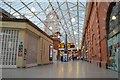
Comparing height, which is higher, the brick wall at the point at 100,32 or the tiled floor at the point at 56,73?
the brick wall at the point at 100,32

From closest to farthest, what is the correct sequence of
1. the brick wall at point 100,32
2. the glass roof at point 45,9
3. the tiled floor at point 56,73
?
the tiled floor at point 56,73 < the brick wall at point 100,32 < the glass roof at point 45,9

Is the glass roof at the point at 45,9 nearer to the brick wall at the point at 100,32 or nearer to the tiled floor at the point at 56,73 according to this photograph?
the brick wall at the point at 100,32

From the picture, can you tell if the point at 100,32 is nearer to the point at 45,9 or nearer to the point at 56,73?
the point at 56,73

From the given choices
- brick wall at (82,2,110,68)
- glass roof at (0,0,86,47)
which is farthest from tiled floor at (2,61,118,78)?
glass roof at (0,0,86,47)

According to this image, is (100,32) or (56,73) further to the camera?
(100,32)

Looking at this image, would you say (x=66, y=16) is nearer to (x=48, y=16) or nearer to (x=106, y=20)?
(x=48, y=16)

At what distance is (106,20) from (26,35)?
6.17 meters

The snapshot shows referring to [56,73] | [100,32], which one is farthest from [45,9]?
[56,73]

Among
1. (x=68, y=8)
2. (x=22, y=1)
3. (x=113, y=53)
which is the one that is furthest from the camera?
(x=68, y=8)

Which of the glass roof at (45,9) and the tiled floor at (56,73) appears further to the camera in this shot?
the glass roof at (45,9)

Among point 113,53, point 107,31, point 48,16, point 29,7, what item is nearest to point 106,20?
point 107,31

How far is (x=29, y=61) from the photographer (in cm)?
1424

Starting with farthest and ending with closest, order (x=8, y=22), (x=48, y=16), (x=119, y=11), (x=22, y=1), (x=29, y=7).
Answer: (x=48, y=16) < (x=29, y=7) < (x=22, y=1) < (x=8, y=22) < (x=119, y=11)

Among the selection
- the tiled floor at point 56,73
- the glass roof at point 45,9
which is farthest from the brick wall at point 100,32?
the glass roof at point 45,9
